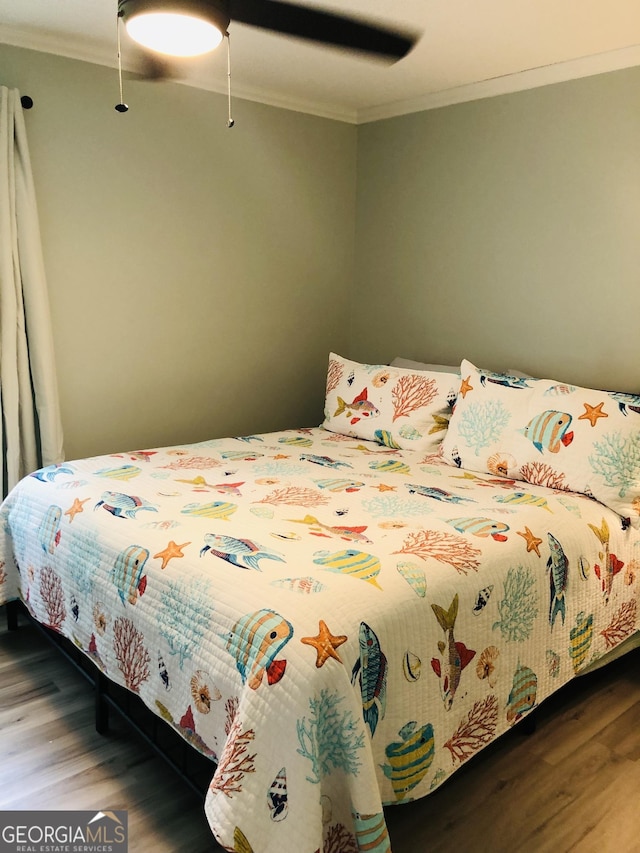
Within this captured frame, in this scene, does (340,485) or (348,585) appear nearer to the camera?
(348,585)

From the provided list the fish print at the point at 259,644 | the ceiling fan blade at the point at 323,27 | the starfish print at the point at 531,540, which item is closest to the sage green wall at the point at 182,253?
the ceiling fan blade at the point at 323,27

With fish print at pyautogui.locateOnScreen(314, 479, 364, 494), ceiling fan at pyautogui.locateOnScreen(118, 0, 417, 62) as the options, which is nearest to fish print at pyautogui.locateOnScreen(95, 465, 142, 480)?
fish print at pyautogui.locateOnScreen(314, 479, 364, 494)

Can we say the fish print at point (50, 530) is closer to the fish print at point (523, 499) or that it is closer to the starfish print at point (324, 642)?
the starfish print at point (324, 642)

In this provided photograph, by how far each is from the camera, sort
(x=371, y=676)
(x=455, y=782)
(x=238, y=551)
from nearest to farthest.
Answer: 1. (x=371, y=676)
2. (x=238, y=551)
3. (x=455, y=782)

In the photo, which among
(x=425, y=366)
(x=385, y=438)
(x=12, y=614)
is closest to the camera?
(x=12, y=614)

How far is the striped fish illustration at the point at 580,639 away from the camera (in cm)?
215

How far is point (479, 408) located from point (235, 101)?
6.27 feet

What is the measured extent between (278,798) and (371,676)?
0.31 metres

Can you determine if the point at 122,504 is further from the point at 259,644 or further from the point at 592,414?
the point at 592,414

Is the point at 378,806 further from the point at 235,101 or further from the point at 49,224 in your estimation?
the point at 235,101

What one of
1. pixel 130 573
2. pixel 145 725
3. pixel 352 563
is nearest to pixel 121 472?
pixel 130 573

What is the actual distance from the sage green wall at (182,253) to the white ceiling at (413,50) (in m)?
0.13

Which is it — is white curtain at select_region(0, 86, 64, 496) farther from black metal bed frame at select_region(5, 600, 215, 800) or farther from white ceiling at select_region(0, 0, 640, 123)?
black metal bed frame at select_region(5, 600, 215, 800)

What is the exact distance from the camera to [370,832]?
1432mm
